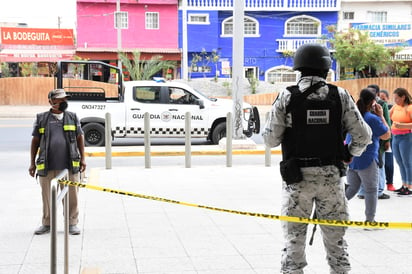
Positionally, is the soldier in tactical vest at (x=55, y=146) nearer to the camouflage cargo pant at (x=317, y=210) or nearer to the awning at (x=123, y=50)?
the camouflage cargo pant at (x=317, y=210)

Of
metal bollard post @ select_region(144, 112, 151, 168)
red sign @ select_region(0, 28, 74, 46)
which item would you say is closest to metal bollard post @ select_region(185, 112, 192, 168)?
metal bollard post @ select_region(144, 112, 151, 168)

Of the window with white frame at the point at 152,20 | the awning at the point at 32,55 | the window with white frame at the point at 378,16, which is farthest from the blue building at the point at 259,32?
the awning at the point at 32,55

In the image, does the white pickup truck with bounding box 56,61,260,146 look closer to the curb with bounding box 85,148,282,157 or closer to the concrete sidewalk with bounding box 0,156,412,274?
the curb with bounding box 85,148,282,157

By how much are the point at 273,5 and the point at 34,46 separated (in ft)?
51.4

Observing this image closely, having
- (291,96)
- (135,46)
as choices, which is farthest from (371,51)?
(291,96)

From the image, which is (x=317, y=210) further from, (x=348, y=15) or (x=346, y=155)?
(x=348, y=15)

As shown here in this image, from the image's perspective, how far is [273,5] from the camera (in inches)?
1468

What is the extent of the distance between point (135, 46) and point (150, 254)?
31775 mm

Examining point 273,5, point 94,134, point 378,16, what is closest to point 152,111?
point 94,134

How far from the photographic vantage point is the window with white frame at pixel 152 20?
120 ft

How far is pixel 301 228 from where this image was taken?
4.02m

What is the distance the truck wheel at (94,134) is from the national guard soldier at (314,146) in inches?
424

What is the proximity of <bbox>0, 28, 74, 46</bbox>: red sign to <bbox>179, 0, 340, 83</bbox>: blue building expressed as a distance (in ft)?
26.2

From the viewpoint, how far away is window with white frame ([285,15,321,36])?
124ft
